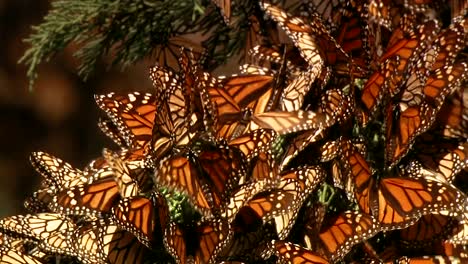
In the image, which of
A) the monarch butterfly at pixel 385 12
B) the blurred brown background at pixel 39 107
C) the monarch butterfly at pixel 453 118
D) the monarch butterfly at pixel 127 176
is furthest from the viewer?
the blurred brown background at pixel 39 107

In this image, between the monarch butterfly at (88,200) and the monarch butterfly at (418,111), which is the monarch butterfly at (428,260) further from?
the monarch butterfly at (88,200)

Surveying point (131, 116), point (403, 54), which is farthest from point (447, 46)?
point (131, 116)

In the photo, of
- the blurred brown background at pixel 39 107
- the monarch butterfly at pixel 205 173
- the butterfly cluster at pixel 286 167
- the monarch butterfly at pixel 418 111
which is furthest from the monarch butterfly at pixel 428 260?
the blurred brown background at pixel 39 107

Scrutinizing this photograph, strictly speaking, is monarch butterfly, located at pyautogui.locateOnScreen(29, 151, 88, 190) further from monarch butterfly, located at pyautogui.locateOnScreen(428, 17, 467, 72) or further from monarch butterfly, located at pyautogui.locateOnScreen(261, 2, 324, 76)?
monarch butterfly, located at pyautogui.locateOnScreen(428, 17, 467, 72)

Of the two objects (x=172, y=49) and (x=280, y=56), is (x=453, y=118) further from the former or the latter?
(x=172, y=49)

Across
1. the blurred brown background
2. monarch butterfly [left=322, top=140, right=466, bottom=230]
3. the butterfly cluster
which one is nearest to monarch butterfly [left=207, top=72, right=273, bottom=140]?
the butterfly cluster

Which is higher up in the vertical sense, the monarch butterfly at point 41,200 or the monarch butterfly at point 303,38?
the monarch butterfly at point 303,38
